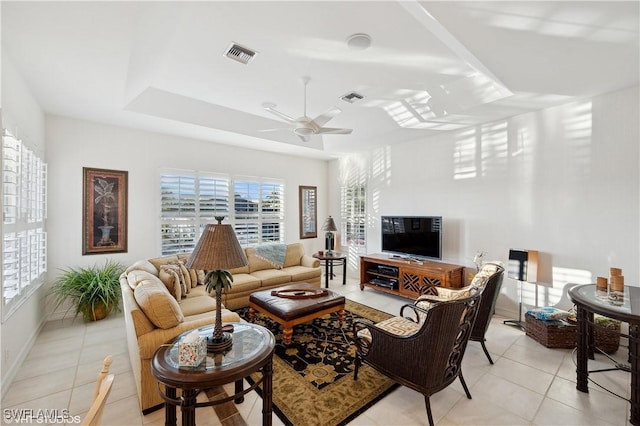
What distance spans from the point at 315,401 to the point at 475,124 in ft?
14.6

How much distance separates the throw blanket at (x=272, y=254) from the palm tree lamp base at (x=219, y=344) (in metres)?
3.22

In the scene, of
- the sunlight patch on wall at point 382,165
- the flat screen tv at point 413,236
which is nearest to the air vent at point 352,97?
the sunlight patch on wall at point 382,165

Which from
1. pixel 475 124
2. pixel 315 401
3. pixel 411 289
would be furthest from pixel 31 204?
pixel 475 124

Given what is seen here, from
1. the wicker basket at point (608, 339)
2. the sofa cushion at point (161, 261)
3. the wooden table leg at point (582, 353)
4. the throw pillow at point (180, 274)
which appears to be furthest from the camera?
the sofa cushion at point (161, 261)

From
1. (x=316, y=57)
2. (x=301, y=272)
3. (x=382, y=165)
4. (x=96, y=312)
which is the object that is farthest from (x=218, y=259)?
(x=382, y=165)

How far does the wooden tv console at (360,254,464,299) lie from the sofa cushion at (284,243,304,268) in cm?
128

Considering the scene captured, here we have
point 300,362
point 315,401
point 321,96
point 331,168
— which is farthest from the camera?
point 331,168

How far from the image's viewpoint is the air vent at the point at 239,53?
103 inches

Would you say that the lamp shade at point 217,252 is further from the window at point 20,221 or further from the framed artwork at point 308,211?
the framed artwork at point 308,211

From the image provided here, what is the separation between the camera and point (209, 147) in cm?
531

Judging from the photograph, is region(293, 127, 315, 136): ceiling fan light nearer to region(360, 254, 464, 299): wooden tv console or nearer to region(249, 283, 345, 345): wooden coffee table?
region(249, 283, 345, 345): wooden coffee table

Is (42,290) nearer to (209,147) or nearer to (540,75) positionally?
(209,147)

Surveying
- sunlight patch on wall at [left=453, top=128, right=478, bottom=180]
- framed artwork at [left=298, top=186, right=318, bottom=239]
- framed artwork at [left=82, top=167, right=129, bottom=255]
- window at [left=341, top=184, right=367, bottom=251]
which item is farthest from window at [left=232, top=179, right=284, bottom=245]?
sunlight patch on wall at [left=453, top=128, right=478, bottom=180]

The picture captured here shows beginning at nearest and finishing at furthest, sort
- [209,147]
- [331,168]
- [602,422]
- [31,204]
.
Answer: [602,422], [31,204], [209,147], [331,168]
